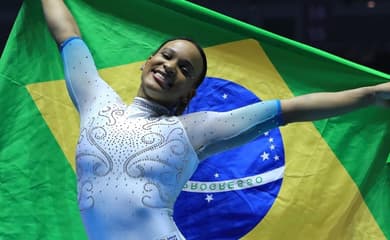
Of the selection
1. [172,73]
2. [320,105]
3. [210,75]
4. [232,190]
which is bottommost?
[232,190]

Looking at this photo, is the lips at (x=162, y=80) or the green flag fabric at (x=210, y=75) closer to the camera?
the lips at (x=162, y=80)

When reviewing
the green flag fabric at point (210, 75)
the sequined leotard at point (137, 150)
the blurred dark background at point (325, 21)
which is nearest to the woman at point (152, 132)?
the sequined leotard at point (137, 150)

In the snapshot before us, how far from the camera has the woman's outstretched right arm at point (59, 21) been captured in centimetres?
262

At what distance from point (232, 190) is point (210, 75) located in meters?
0.40

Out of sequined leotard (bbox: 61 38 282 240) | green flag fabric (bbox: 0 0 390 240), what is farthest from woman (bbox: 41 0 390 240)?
green flag fabric (bbox: 0 0 390 240)

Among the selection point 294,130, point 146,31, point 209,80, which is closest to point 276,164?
point 294,130

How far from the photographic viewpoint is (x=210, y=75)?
3053mm

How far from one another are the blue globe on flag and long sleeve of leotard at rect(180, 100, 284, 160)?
18.6 inches

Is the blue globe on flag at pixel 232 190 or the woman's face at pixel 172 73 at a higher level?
the woman's face at pixel 172 73

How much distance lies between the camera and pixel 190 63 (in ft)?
8.14

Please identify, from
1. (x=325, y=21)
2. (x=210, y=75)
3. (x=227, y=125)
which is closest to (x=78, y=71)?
(x=227, y=125)

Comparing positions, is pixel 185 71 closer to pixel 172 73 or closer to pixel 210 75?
pixel 172 73

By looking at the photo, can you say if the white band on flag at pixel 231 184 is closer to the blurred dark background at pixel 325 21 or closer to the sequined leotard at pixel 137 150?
the sequined leotard at pixel 137 150

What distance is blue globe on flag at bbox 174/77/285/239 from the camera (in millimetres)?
2928
